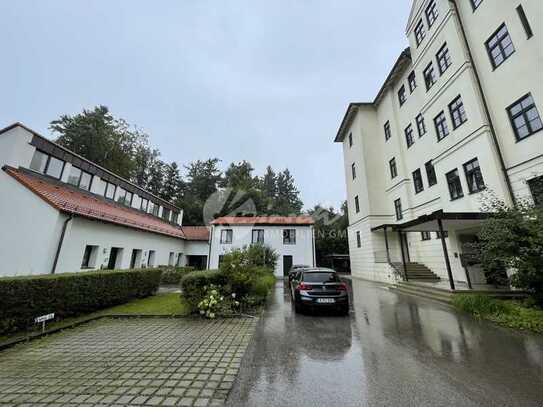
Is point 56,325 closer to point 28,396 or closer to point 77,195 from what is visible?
point 28,396

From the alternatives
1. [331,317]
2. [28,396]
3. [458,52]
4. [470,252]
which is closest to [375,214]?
[470,252]

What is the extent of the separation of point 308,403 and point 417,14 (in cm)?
2299

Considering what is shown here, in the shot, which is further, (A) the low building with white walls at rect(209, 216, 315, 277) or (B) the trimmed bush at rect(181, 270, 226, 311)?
(A) the low building with white walls at rect(209, 216, 315, 277)

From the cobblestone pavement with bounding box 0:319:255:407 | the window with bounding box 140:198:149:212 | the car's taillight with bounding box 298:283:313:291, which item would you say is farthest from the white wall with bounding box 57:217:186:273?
the car's taillight with bounding box 298:283:313:291

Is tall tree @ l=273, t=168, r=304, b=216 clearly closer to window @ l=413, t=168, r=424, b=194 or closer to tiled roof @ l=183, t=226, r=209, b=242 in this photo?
tiled roof @ l=183, t=226, r=209, b=242

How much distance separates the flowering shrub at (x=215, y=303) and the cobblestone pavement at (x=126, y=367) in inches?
46.4

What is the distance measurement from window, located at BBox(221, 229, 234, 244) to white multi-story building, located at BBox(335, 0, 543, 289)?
44.2ft

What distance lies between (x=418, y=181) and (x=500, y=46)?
338 inches

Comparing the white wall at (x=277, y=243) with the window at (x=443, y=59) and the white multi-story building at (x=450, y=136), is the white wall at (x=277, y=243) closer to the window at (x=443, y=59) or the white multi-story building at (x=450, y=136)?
the white multi-story building at (x=450, y=136)

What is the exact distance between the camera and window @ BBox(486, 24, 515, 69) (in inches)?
403

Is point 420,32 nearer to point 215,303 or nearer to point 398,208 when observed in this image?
point 398,208

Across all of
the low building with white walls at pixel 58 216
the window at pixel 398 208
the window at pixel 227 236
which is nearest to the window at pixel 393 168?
the window at pixel 398 208

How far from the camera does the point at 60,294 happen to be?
6770mm

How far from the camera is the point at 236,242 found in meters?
25.0
